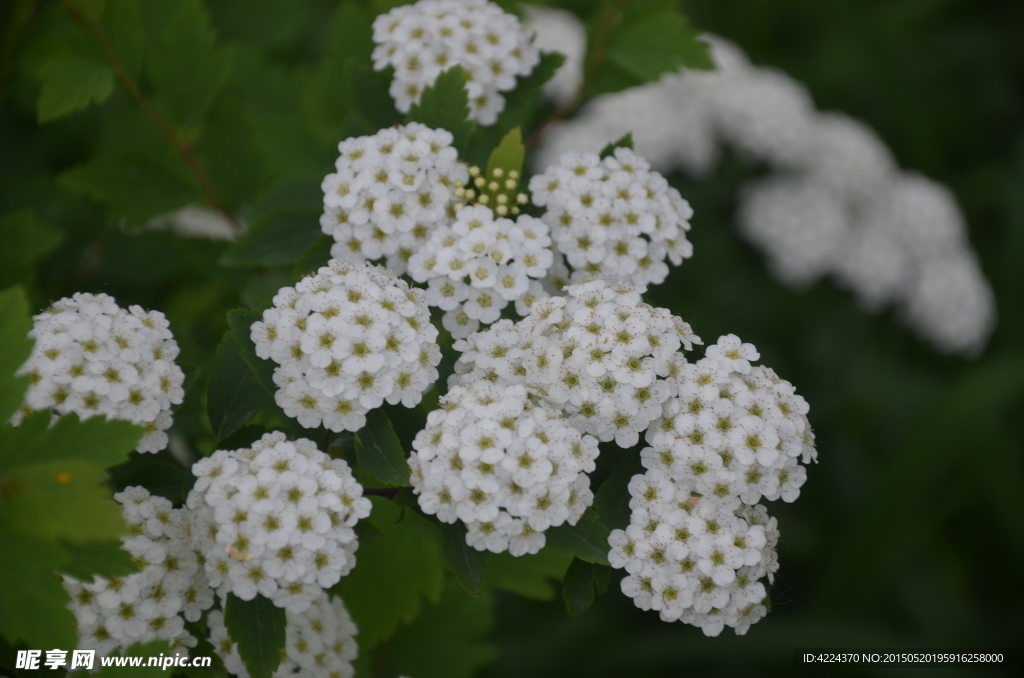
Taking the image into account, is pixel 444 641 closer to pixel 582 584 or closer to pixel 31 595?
pixel 582 584

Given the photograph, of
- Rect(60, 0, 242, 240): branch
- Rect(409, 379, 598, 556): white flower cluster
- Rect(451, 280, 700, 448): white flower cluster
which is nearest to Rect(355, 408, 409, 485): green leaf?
Rect(409, 379, 598, 556): white flower cluster

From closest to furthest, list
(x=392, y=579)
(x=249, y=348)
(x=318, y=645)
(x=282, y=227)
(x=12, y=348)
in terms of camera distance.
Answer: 1. (x=12, y=348)
2. (x=249, y=348)
3. (x=318, y=645)
4. (x=282, y=227)
5. (x=392, y=579)

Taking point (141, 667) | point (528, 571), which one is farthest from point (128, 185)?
point (528, 571)

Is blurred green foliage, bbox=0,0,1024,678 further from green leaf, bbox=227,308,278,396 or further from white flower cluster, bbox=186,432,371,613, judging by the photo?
white flower cluster, bbox=186,432,371,613

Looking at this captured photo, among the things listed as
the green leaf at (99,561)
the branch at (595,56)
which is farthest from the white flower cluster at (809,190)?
the green leaf at (99,561)

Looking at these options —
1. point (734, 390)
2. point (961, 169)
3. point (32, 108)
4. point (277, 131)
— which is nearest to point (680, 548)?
point (734, 390)

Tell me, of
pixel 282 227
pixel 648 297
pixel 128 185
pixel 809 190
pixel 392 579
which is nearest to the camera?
pixel 282 227

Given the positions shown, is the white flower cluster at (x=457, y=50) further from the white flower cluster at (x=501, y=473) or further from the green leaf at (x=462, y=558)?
the green leaf at (x=462, y=558)
